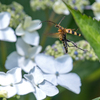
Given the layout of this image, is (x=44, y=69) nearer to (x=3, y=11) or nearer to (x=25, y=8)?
(x=3, y=11)

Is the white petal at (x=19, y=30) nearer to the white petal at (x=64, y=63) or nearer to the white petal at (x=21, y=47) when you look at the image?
the white petal at (x=21, y=47)

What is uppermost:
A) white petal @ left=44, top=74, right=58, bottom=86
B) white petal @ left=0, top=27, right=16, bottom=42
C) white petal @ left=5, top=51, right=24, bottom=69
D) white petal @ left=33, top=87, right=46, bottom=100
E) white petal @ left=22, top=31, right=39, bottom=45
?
white petal @ left=0, top=27, right=16, bottom=42

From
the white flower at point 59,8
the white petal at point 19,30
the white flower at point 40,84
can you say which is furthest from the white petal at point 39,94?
the white flower at point 59,8

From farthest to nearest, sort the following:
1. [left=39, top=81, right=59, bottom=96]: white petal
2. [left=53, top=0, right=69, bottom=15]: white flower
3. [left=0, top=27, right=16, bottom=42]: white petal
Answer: [left=53, top=0, right=69, bottom=15]: white flower < [left=0, top=27, right=16, bottom=42]: white petal < [left=39, top=81, right=59, bottom=96]: white petal

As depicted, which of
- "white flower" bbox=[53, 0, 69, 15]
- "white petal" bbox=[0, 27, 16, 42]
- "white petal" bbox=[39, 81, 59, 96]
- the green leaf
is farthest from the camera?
"white flower" bbox=[53, 0, 69, 15]

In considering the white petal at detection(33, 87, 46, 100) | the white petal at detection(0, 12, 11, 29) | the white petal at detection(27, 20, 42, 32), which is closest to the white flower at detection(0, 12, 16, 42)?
the white petal at detection(0, 12, 11, 29)

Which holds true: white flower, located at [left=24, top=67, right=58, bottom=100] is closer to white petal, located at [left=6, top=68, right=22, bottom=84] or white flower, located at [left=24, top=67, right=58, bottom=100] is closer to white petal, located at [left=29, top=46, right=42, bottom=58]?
white petal, located at [left=6, top=68, right=22, bottom=84]

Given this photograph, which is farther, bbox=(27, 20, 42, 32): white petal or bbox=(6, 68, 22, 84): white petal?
bbox=(27, 20, 42, 32): white petal

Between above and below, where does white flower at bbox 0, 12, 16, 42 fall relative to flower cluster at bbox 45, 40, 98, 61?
above
